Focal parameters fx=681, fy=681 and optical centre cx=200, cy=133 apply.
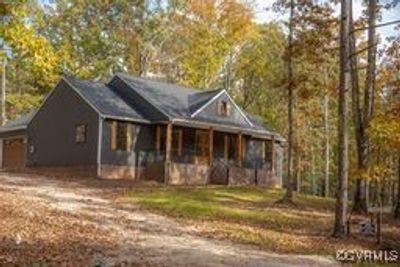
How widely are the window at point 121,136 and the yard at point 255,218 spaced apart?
266 inches

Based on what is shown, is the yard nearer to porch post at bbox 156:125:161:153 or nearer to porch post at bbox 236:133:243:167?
Result: porch post at bbox 156:125:161:153

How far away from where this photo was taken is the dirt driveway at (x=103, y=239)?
534 inches

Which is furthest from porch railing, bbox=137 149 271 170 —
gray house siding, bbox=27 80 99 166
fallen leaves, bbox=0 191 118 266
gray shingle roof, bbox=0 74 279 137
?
fallen leaves, bbox=0 191 118 266

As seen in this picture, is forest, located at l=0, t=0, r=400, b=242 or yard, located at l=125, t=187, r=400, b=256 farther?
forest, located at l=0, t=0, r=400, b=242

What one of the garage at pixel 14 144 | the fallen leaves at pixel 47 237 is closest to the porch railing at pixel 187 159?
the garage at pixel 14 144

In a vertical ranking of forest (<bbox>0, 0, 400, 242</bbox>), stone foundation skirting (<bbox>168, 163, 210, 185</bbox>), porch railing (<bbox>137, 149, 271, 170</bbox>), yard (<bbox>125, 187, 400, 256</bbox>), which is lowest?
yard (<bbox>125, 187, 400, 256</bbox>)

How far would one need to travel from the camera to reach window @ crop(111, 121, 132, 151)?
1431 inches

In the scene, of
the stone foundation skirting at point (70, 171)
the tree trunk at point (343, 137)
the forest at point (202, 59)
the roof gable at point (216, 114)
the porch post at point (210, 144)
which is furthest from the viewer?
the forest at point (202, 59)

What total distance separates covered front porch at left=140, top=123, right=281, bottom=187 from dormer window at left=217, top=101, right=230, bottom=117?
3.77 feet

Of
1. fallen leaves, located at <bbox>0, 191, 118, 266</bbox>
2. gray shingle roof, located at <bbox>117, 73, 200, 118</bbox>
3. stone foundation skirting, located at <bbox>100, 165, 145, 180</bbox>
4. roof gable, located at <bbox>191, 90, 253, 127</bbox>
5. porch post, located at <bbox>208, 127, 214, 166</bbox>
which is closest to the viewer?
fallen leaves, located at <bbox>0, 191, 118, 266</bbox>

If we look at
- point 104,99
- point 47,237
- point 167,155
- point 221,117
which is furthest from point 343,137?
point 221,117

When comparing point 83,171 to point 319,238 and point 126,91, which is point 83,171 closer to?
point 126,91

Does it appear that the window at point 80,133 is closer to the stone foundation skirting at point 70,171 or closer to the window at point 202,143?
the stone foundation skirting at point 70,171

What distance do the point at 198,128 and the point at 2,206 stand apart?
67.8 ft
